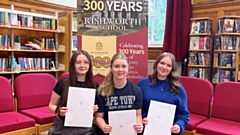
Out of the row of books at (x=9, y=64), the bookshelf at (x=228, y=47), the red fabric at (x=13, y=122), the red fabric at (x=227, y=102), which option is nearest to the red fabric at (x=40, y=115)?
the red fabric at (x=13, y=122)

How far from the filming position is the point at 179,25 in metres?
5.32

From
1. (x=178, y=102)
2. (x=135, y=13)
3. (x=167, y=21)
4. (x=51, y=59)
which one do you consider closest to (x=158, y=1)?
(x=167, y=21)

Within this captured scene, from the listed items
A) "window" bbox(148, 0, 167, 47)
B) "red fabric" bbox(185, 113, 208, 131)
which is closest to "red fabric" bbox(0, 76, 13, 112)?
"red fabric" bbox(185, 113, 208, 131)

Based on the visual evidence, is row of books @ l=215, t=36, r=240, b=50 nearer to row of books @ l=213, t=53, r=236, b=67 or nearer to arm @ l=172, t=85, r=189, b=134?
row of books @ l=213, t=53, r=236, b=67

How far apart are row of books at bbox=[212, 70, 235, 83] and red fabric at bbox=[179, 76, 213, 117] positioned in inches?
64.7

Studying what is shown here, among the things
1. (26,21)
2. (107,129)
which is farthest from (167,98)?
(26,21)

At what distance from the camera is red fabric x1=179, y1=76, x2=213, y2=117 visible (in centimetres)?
294

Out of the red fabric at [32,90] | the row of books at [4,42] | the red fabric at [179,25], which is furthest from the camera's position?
the red fabric at [179,25]

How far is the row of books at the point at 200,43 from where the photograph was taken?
4662 millimetres

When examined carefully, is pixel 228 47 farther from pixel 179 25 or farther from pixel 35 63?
pixel 35 63

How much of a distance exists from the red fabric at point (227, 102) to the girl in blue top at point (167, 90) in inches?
38.4

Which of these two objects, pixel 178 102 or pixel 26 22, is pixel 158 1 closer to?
pixel 26 22

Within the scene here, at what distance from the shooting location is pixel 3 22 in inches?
162

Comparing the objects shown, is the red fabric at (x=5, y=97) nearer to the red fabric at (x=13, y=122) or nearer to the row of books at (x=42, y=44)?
the red fabric at (x=13, y=122)
